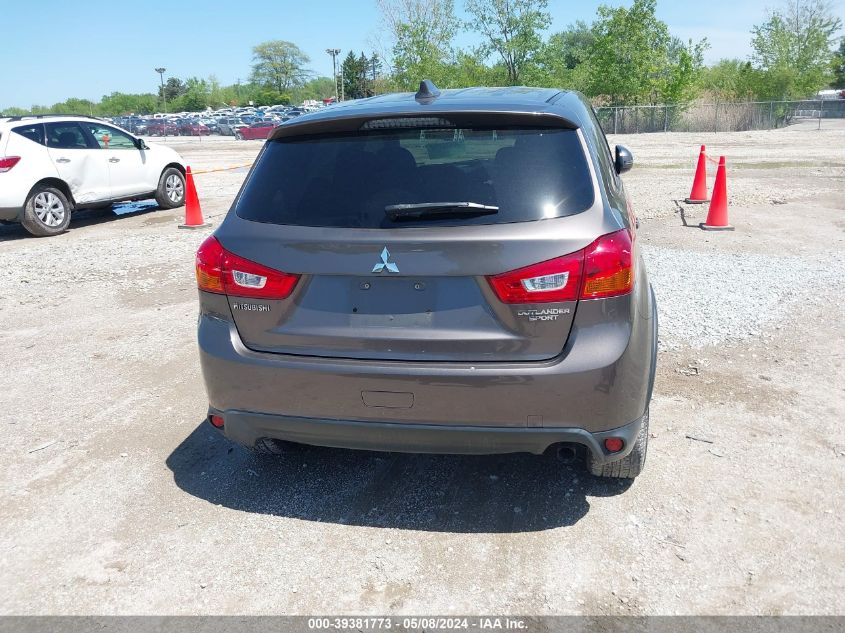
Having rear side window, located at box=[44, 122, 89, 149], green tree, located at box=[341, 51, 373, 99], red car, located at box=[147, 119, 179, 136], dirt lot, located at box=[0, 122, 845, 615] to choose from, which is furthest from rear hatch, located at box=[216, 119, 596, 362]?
green tree, located at box=[341, 51, 373, 99]

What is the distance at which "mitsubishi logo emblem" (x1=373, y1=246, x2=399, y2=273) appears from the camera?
2.75m

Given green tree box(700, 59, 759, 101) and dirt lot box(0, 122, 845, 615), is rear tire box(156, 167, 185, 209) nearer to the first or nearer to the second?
dirt lot box(0, 122, 845, 615)

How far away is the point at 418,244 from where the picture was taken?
8.99 ft

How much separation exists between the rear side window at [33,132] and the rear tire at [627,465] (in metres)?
10.9

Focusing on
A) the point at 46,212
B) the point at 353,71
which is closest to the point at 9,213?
the point at 46,212

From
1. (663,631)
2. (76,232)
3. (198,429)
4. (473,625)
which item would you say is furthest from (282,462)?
(76,232)

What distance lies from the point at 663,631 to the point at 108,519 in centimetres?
254

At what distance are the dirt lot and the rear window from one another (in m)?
1.41

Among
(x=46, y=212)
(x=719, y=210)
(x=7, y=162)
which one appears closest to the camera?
(x=719, y=210)

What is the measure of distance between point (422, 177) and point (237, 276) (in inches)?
36.5

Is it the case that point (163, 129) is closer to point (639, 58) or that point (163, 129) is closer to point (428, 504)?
point (639, 58)

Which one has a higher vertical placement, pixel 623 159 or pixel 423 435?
pixel 623 159

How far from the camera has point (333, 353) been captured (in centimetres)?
288

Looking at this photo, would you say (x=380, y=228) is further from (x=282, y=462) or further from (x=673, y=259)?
(x=673, y=259)
